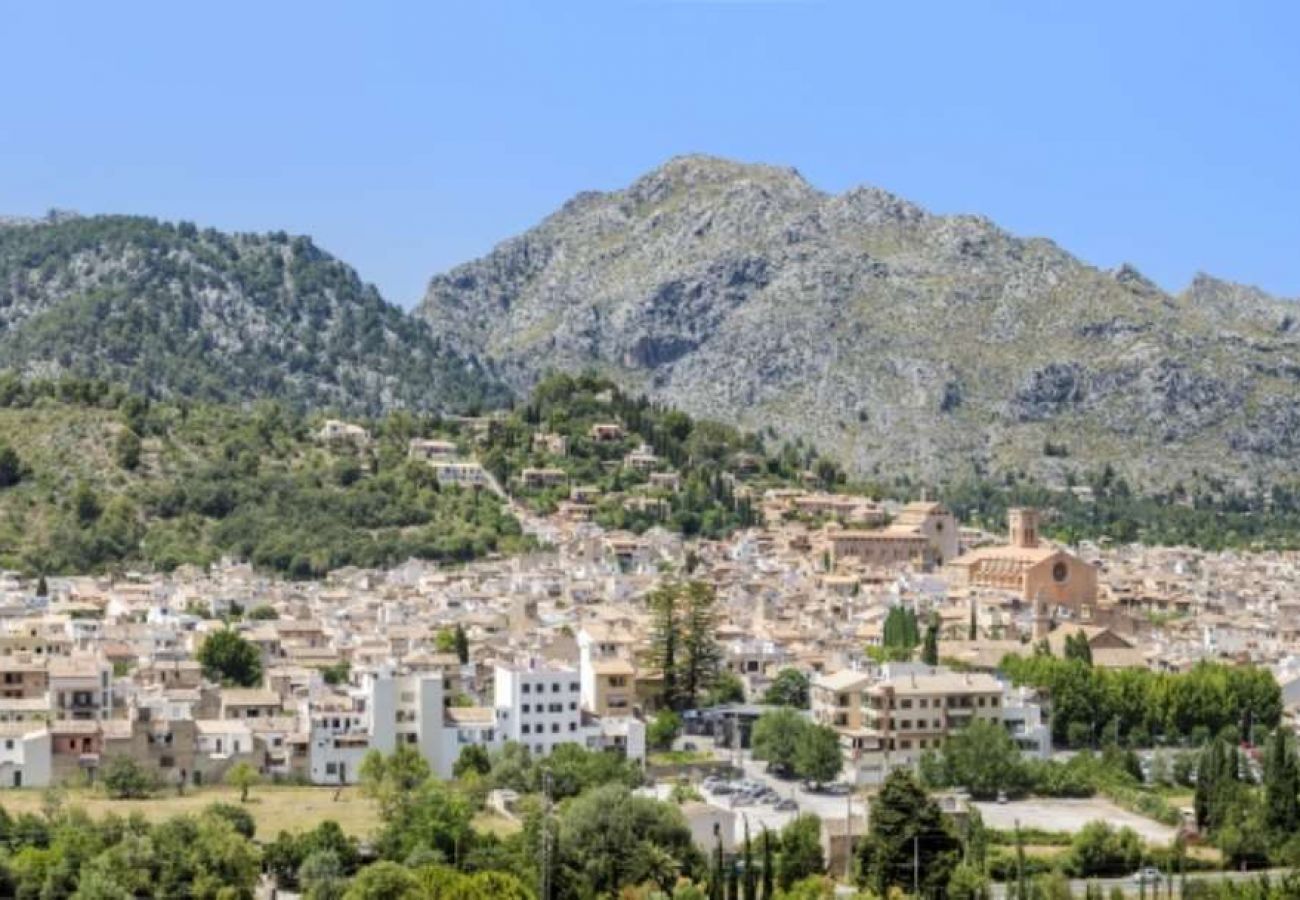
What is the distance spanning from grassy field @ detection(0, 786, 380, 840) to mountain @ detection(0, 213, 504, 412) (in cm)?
9494

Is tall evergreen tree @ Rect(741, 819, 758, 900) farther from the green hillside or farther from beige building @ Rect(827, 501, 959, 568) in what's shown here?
beige building @ Rect(827, 501, 959, 568)

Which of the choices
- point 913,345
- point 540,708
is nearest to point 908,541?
point 540,708

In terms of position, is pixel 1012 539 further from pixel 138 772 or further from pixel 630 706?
pixel 138 772

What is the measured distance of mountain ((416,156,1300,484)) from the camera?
473ft

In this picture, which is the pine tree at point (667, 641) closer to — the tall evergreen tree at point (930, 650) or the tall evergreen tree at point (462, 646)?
the tall evergreen tree at point (462, 646)

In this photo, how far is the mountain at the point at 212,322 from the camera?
14450 cm

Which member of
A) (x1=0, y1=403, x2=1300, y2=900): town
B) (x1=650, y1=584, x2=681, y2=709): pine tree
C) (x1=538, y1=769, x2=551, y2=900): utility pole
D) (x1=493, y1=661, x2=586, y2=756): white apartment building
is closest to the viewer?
(x1=538, y1=769, x2=551, y2=900): utility pole

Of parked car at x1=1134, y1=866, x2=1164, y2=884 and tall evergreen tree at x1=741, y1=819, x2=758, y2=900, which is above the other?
tall evergreen tree at x1=741, y1=819, x2=758, y2=900

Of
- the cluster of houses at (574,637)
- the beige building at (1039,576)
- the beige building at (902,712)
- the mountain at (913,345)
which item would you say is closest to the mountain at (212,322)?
the mountain at (913,345)

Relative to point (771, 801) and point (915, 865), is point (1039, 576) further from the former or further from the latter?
point (915, 865)

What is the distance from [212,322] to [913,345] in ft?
164

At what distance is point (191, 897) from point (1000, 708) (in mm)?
21222

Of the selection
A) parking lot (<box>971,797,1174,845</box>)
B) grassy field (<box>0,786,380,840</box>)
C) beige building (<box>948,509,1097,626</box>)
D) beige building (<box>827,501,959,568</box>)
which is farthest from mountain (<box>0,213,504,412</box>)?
parking lot (<box>971,797,1174,845</box>)

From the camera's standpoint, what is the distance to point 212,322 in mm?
158375
